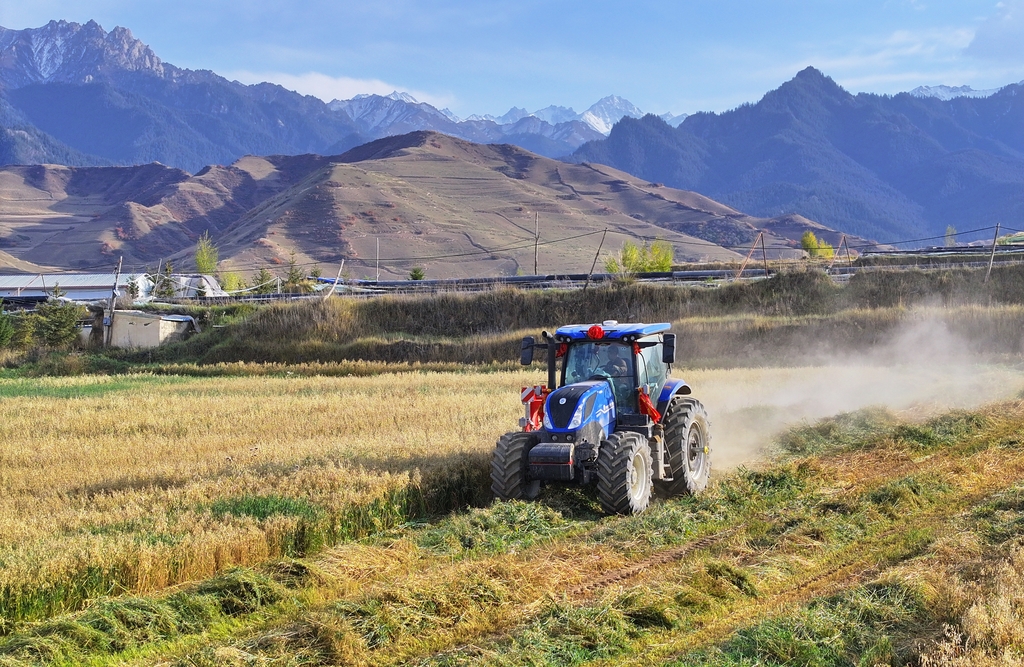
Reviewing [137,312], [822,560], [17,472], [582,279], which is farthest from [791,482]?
[137,312]

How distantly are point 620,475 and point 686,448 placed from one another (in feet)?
7.24

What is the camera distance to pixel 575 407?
Answer: 12.1 metres

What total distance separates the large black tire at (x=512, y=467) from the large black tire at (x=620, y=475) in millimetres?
1073

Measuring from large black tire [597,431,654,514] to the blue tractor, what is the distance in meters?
0.01

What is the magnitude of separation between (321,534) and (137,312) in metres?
46.9

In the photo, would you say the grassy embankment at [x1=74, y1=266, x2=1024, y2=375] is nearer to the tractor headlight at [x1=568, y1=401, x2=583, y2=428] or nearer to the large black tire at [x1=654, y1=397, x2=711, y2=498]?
the large black tire at [x1=654, y1=397, x2=711, y2=498]

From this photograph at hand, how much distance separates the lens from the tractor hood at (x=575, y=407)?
39.8 ft

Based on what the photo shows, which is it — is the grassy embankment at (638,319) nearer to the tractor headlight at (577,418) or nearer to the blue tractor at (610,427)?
the blue tractor at (610,427)

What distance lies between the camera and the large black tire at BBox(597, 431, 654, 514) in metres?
11.5

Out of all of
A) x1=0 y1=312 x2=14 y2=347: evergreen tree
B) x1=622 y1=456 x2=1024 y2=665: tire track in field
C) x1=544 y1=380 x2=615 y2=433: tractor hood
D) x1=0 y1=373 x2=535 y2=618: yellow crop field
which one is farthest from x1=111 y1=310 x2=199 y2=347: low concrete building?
x1=622 y1=456 x2=1024 y2=665: tire track in field

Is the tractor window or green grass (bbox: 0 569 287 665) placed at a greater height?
the tractor window

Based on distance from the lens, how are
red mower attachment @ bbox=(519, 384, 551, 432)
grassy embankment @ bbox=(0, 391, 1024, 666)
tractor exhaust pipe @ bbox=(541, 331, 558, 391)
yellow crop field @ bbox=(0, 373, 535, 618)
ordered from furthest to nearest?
tractor exhaust pipe @ bbox=(541, 331, 558, 391) < red mower attachment @ bbox=(519, 384, 551, 432) < yellow crop field @ bbox=(0, 373, 535, 618) < grassy embankment @ bbox=(0, 391, 1024, 666)

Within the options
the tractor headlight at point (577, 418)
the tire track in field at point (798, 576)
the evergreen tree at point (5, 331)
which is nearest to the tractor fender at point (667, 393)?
the tractor headlight at point (577, 418)

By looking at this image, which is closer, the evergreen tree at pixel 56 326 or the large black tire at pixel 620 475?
the large black tire at pixel 620 475
